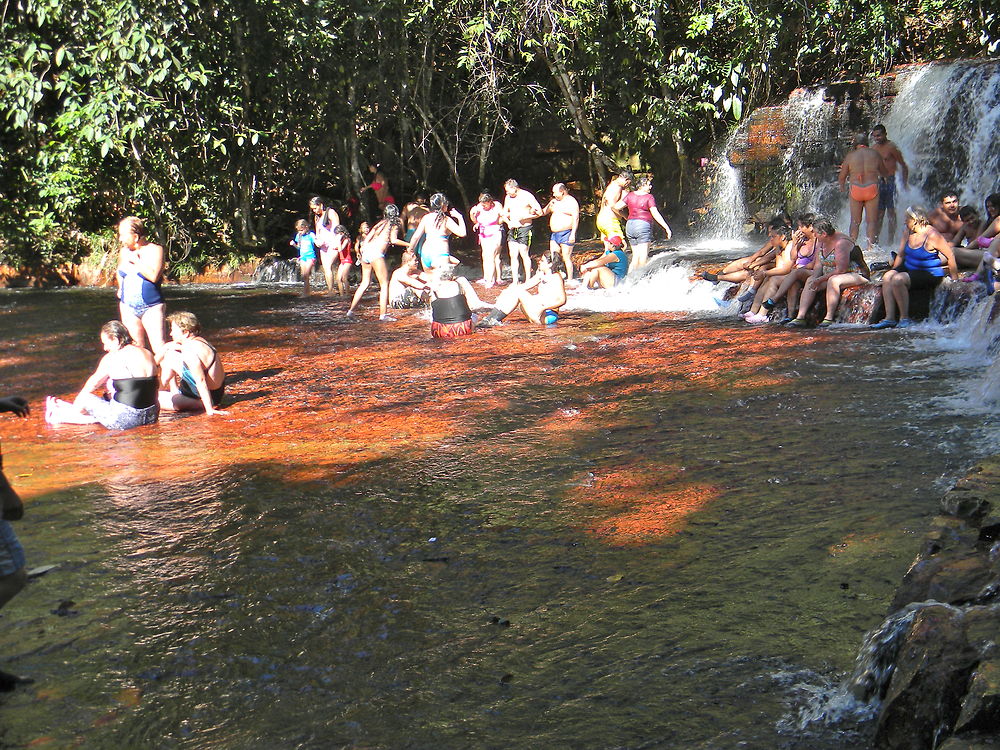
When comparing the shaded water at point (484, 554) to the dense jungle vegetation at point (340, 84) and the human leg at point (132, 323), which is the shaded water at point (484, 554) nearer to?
the human leg at point (132, 323)

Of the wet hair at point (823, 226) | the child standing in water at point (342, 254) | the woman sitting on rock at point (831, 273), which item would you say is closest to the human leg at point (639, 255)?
the child standing in water at point (342, 254)

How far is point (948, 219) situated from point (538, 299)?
5009mm

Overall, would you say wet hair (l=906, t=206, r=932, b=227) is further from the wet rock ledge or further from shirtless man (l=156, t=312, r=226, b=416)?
the wet rock ledge

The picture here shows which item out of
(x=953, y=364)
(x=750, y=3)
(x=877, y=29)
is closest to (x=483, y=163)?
(x=750, y=3)

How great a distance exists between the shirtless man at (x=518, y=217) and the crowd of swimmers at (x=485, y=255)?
0.02 m

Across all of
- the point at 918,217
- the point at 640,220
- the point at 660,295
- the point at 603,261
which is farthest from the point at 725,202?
the point at 918,217

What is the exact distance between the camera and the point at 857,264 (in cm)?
1291

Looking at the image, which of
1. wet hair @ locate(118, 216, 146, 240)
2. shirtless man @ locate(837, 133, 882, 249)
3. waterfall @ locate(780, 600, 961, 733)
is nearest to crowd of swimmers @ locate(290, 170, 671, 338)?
shirtless man @ locate(837, 133, 882, 249)

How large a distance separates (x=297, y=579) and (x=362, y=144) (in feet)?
66.9

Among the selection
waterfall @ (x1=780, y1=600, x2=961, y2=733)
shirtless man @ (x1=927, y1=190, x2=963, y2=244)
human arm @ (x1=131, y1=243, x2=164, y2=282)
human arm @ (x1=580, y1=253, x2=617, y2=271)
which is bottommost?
waterfall @ (x1=780, y1=600, x2=961, y2=733)

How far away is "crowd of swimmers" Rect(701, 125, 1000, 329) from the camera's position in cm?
1192

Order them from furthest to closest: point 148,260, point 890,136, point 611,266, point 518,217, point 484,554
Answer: point 890,136 → point 518,217 → point 611,266 → point 148,260 → point 484,554

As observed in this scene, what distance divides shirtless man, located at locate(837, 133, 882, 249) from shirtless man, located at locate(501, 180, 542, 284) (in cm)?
525

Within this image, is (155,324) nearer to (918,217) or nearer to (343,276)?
(918,217)
